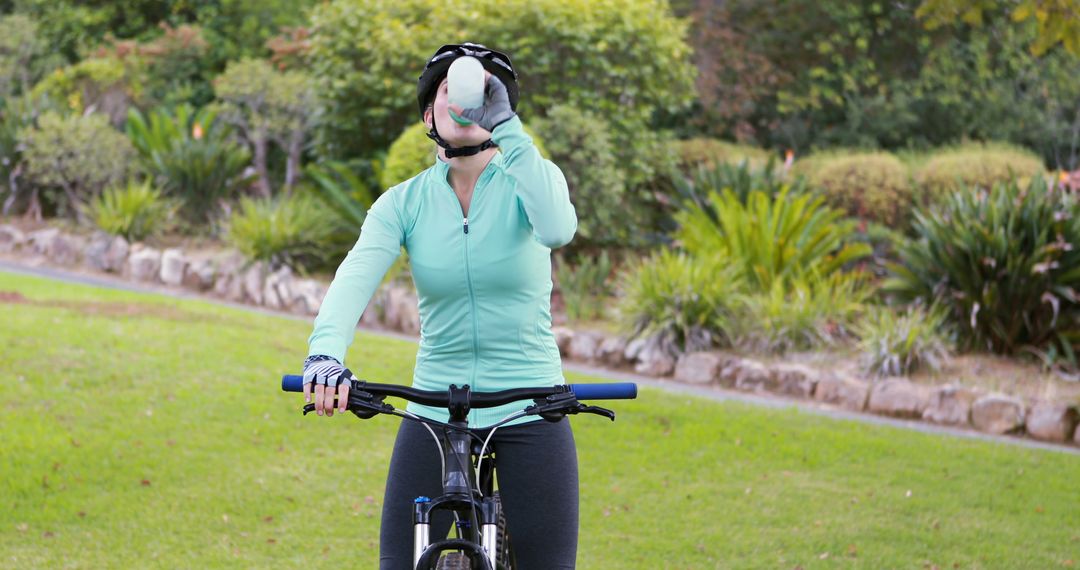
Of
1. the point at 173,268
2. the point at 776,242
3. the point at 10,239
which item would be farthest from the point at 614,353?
the point at 10,239

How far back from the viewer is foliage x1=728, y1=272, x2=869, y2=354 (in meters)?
10.1

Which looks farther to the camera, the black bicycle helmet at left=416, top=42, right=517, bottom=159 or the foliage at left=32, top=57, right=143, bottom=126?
the foliage at left=32, top=57, right=143, bottom=126

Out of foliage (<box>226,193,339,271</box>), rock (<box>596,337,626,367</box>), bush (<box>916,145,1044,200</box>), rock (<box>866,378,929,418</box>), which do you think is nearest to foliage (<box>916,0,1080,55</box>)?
rock (<box>866,378,929,418</box>)

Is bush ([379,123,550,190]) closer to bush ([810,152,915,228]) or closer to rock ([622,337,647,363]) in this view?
rock ([622,337,647,363])

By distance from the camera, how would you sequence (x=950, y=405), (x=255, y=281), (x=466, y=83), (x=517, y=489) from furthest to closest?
(x=255, y=281), (x=950, y=405), (x=517, y=489), (x=466, y=83)

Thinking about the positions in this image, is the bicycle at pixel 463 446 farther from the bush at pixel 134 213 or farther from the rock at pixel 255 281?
the bush at pixel 134 213

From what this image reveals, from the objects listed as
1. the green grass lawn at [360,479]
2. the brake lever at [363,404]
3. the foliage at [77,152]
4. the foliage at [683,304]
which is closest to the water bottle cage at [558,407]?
the brake lever at [363,404]

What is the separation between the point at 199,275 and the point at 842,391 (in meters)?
7.40

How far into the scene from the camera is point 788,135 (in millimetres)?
17828

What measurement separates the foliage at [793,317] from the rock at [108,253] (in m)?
7.59

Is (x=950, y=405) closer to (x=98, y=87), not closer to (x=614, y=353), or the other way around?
(x=614, y=353)

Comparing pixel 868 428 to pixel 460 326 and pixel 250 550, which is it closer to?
pixel 250 550

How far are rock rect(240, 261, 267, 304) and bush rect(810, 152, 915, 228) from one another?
6448mm

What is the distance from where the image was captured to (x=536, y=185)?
A: 257 centimetres
